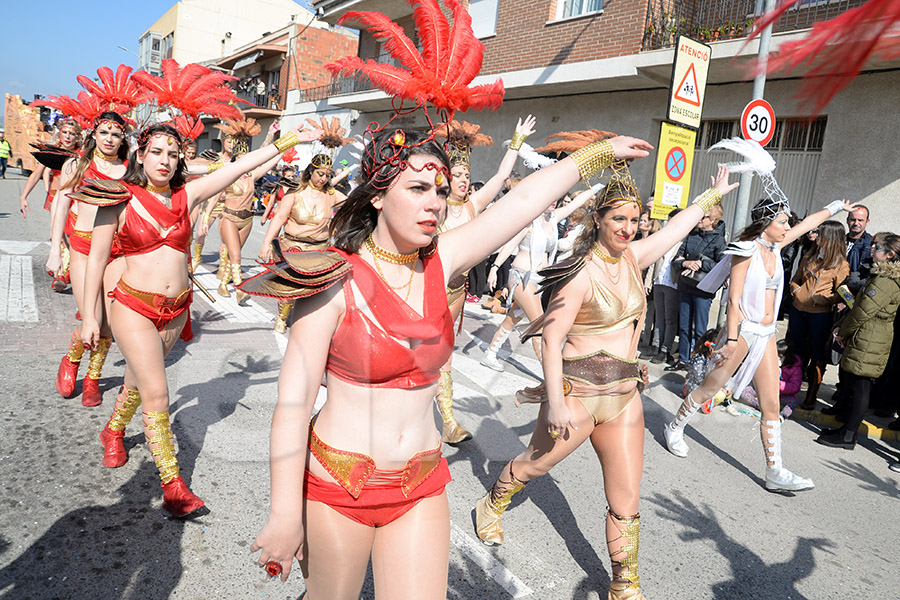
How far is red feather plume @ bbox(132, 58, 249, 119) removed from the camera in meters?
5.65

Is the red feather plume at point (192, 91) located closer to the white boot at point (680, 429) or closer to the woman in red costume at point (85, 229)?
the woman in red costume at point (85, 229)

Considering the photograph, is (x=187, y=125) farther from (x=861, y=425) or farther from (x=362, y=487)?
(x=861, y=425)

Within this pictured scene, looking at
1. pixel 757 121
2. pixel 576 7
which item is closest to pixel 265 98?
pixel 576 7

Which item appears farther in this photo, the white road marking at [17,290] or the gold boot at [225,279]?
the gold boot at [225,279]

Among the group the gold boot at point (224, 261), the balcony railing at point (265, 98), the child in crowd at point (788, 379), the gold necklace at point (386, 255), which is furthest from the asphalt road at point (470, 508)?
the balcony railing at point (265, 98)

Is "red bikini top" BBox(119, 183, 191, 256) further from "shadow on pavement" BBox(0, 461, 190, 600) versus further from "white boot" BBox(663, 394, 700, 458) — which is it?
"white boot" BBox(663, 394, 700, 458)

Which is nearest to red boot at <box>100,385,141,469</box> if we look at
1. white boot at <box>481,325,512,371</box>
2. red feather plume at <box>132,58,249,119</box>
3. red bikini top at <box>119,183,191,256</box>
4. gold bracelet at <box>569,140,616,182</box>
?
red bikini top at <box>119,183,191,256</box>

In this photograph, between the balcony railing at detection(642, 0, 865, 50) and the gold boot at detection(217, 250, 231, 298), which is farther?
the balcony railing at detection(642, 0, 865, 50)

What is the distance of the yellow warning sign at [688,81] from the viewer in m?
8.40

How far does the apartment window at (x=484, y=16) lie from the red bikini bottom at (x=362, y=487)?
16047mm

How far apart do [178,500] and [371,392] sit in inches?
86.0

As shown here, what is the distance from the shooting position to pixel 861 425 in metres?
6.60

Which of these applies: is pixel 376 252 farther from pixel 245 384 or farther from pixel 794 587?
pixel 245 384

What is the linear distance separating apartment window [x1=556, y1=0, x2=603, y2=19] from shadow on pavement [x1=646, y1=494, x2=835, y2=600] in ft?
39.4
